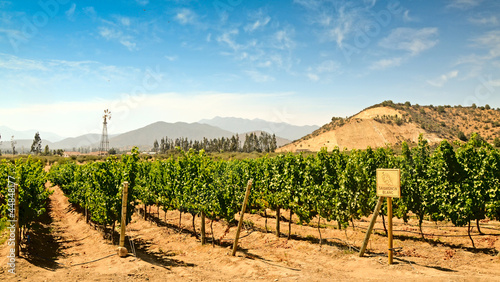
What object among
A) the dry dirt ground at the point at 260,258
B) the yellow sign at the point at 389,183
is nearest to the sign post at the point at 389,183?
the yellow sign at the point at 389,183

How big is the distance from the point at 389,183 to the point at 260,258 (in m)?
6.47

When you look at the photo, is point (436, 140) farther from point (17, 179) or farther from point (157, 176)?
point (17, 179)

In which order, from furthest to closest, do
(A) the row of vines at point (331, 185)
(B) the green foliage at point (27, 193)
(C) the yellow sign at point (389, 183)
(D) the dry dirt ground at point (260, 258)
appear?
(A) the row of vines at point (331, 185)
(B) the green foliage at point (27, 193)
(D) the dry dirt ground at point (260, 258)
(C) the yellow sign at point (389, 183)

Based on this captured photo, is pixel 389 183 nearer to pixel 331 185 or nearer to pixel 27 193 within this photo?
pixel 331 185

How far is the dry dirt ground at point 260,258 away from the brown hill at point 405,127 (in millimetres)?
85311

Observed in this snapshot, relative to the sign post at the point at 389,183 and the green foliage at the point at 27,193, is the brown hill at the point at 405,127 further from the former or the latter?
the green foliage at the point at 27,193

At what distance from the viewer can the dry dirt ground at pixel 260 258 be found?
33.3 feet

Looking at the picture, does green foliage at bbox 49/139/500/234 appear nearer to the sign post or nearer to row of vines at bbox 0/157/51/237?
row of vines at bbox 0/157/51/237

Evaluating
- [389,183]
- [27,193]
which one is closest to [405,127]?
[389,183]

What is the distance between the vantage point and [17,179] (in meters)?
13.0

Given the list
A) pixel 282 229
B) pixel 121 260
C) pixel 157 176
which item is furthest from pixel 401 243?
pixel 157 176

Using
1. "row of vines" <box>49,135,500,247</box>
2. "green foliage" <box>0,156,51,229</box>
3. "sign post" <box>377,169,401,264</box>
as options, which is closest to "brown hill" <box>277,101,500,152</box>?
"row of vines" <box>49,135,500,247</box>

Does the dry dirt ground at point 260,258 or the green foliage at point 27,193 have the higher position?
the green foliage at point 27,193

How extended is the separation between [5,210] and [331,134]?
375ft
